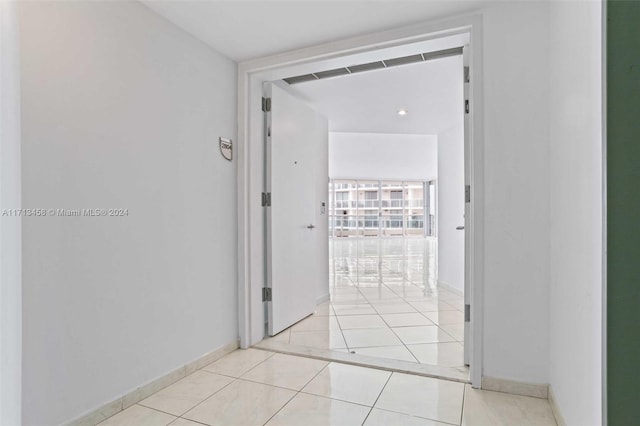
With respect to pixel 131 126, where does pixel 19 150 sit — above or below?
below

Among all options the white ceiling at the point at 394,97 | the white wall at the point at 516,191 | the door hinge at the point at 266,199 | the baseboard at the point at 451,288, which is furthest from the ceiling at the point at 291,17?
the baseboard at the point at 451,288

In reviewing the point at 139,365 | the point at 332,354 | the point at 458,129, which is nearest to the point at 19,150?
the point at 139,365

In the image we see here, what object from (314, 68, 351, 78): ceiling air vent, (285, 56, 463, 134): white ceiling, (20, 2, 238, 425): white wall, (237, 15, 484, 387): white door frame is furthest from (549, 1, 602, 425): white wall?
(20, 2, 238, 425): white wall

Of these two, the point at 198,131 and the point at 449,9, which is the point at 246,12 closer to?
the point at 198,131

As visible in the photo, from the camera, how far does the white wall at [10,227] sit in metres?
1.38

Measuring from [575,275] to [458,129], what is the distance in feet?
11.8

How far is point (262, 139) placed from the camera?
2.99 metres

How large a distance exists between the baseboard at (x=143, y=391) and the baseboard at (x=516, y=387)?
1.83 meters

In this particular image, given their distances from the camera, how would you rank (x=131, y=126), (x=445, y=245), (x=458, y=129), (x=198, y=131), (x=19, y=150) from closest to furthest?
(x=19, y=150) < (x=131, y=126) < (x=198, y=131) < (x=458, y=129) < (x=445, y=245)

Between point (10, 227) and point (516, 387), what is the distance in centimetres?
266

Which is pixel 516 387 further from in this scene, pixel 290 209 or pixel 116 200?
pixel 116 200

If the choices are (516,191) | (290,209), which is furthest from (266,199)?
(516,191)

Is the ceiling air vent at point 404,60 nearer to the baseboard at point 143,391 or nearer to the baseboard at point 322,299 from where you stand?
the baseboard at point 143,391

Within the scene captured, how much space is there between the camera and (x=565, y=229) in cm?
158
